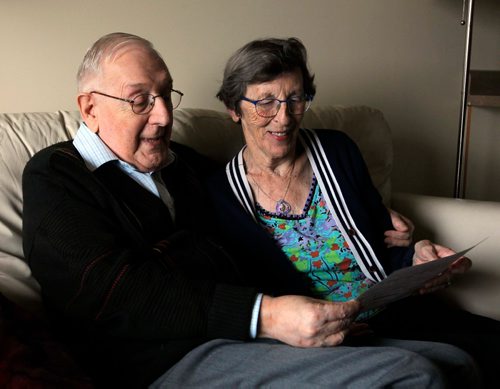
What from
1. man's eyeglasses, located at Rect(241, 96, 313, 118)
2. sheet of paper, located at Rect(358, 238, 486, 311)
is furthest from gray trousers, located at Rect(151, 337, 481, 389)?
man's eyeglasses, located at Rect(241, 96, 313, 118)

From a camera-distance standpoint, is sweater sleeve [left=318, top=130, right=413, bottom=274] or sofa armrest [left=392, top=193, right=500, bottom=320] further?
sofa armrest [left=392, top=193, right=500, bottom=320]

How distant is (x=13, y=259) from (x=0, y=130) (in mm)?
316

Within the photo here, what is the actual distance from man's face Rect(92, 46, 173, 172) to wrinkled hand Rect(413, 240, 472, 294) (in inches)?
28.9

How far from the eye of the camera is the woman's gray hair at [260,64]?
1616 mm

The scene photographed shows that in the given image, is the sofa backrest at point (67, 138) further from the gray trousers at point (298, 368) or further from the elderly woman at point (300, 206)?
the gray trousers at point (298, 368)

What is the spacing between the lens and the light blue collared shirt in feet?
4.54

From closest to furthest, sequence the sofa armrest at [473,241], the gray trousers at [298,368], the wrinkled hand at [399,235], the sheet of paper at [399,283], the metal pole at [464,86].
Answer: the gray trousers at [298,368]
the sheet of paper at [399,283]
the wrinkled hand at [399,235]
the sofa armrest at [473,241]
the metal pole at [464,86]

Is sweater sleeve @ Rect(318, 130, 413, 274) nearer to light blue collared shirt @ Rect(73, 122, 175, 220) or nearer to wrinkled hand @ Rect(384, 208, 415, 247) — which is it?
wrinkled hand @ Rect(384, 208, 415, 247)

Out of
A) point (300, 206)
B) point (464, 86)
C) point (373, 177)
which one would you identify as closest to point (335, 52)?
point (464, 86)

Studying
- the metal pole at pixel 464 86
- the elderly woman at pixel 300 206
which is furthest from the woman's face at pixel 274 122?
the metal pole at pixel 464 86

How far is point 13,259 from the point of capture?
1.38 m

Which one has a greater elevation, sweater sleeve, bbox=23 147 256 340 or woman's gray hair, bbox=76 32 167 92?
woman's gray hair, bbox=76 32 167 92

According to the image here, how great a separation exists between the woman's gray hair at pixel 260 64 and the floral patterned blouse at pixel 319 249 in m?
0.31

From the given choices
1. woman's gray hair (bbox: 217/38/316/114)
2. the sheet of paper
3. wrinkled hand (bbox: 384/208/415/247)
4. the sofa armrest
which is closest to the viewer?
the sheet of paper
